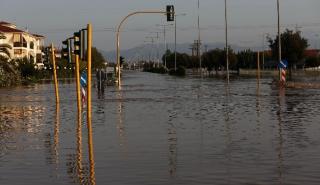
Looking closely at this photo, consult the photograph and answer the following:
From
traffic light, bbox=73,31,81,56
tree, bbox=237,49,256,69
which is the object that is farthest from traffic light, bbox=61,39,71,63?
tree, bbox=237,49,256,69

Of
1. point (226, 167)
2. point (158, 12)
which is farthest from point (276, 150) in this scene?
point (158, 12)

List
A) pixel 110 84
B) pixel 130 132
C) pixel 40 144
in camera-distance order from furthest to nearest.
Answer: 1. pixel 110 84
2. pixel 130 132
3. pixel 40 144

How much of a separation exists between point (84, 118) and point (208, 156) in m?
9.72

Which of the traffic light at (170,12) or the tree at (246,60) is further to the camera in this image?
the tree at (246,60)

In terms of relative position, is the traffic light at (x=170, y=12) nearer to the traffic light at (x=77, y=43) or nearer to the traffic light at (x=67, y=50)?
the traffic light at (x=67, y=50)

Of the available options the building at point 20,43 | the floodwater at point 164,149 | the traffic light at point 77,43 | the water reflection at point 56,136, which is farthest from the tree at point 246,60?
the traffic light at point 77,43

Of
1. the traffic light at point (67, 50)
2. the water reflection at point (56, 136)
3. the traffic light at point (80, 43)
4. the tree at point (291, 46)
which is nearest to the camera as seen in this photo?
the water reflection at point (56, 136)

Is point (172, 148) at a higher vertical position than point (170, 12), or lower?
lower

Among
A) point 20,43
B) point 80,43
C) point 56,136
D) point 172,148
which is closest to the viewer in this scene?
point 172,148

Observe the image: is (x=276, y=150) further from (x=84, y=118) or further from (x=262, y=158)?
(x=84, y=118)

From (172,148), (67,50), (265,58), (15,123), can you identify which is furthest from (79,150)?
(265,58)

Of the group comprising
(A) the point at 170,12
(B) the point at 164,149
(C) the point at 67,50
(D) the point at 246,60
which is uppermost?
(A) the point at 170,12

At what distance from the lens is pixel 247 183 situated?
30.5 feet

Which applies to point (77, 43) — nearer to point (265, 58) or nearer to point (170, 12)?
point (170, 12)
